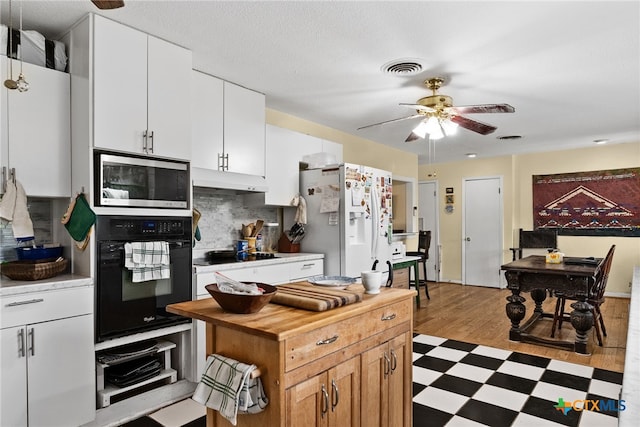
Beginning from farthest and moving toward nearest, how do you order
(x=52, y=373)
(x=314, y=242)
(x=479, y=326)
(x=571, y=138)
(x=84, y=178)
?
1. (x=571, y=138)
2. (x=479, y=326)
3. (x=314, y=242)
4. (x=84, y=178)
5. (x=52, y=373)

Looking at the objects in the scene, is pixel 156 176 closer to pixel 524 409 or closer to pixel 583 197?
pixel 524 409

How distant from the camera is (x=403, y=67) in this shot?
288 centimetres

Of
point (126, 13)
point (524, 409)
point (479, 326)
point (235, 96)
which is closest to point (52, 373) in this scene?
point (126, 13)

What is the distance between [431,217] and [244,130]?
5.23 metres

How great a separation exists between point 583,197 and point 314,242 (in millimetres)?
4784

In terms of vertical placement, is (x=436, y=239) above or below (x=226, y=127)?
below

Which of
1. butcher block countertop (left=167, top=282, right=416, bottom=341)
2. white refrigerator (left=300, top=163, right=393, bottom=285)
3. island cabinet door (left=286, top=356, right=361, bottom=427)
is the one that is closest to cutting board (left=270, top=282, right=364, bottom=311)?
butcher block countertop (left=167, top=282, right=416, bottom=341)

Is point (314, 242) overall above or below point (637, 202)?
below

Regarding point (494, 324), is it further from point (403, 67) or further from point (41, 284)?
point (41, 284)

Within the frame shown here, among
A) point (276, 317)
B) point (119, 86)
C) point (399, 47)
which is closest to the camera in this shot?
point (276, 317)

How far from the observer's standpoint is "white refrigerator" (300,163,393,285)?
12.4 feet

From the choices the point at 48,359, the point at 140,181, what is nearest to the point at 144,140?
the point at 140,181

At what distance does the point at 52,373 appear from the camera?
2059mm

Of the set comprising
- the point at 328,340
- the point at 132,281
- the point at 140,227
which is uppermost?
the point at 140,227
